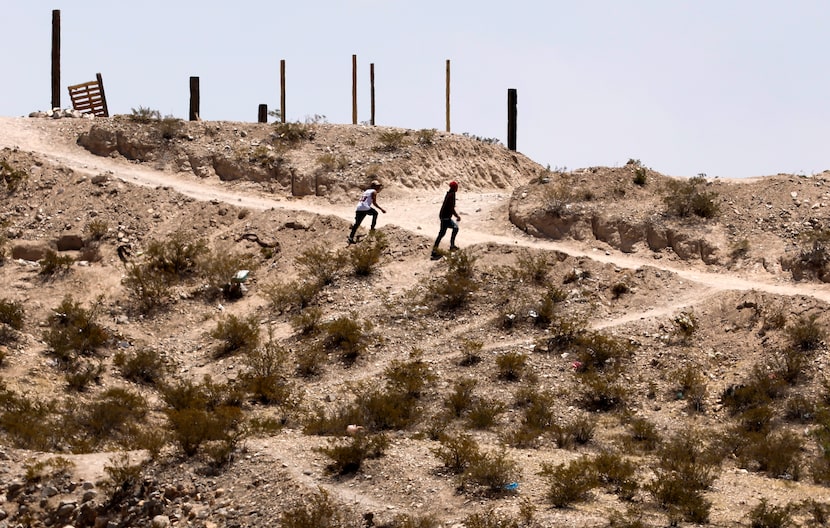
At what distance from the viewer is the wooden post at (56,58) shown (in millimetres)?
37688

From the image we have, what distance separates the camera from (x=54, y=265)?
26.8m

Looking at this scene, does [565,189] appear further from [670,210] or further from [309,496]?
[309,496]

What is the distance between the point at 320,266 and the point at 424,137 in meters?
8.68

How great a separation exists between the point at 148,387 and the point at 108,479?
17.7ft

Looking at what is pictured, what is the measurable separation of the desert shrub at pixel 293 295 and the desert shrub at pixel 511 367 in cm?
440

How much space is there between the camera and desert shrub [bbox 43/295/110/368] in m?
23.3

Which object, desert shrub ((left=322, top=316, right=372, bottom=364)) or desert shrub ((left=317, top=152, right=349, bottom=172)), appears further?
desert shrub ((left=317, top=152, right=349, bottom=172))

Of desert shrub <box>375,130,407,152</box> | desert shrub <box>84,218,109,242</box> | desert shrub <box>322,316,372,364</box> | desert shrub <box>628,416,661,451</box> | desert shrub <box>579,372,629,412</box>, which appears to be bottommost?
desert shrub <box>628,416,661,451</box>

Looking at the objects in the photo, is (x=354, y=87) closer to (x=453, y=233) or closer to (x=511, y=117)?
(x=511, y=117)

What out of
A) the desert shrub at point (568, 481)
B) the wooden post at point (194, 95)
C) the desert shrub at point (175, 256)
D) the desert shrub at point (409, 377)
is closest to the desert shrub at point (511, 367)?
the desert shrub at point (409, 377)

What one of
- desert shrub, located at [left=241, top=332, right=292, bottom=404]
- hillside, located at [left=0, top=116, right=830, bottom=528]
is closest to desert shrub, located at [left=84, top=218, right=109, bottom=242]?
hillside, located at [left=0, top=116, right=830, bottom=528]

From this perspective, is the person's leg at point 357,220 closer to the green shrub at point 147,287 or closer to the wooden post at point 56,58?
the green shrub at point 147,287

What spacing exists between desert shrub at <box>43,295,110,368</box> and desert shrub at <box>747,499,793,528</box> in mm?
11640

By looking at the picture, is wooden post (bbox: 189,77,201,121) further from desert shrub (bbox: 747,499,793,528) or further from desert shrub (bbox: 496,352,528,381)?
desert shrub (bbox: 747,499,793,528)
